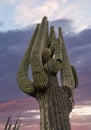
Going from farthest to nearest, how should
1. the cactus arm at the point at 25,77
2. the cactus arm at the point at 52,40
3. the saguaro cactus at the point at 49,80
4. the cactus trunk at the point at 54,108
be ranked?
1. the cactus arm at the point at 52,40
2. the cactus arm at the point at 25,77
3. the saguaro cactus at the point at 49,80
4. the cactus trunk at the point at 54,108

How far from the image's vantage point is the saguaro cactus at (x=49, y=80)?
9242 millimetres

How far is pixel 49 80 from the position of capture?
9883mm

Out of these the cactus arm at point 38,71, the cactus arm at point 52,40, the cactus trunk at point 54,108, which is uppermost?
the cactus arm at point 52,40

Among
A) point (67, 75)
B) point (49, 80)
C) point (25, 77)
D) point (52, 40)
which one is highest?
point (52, 40)

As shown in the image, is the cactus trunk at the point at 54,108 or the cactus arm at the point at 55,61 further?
the cactus arm at the point at 55,61

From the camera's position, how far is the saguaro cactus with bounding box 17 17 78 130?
364 inches

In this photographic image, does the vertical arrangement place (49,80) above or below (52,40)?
below

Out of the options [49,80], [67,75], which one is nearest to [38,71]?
[49,80]

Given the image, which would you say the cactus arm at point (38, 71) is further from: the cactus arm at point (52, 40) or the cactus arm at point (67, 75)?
the cactus arm at point (52, 40)

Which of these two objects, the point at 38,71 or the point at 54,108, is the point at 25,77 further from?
the point at 54,108

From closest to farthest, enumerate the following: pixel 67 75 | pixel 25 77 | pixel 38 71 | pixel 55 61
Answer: pixel 38 71 < pixel 25 77 < pixel 55 61 < pixel 67 75

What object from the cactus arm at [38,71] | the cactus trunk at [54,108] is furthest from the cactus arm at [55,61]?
the cactus arm at [38,71]

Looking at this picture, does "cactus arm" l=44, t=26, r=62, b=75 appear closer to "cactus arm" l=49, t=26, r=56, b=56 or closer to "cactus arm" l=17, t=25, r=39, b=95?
"cactus arm" l=49, t=26, r=56, b=56

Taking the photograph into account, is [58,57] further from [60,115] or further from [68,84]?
[60,115]
